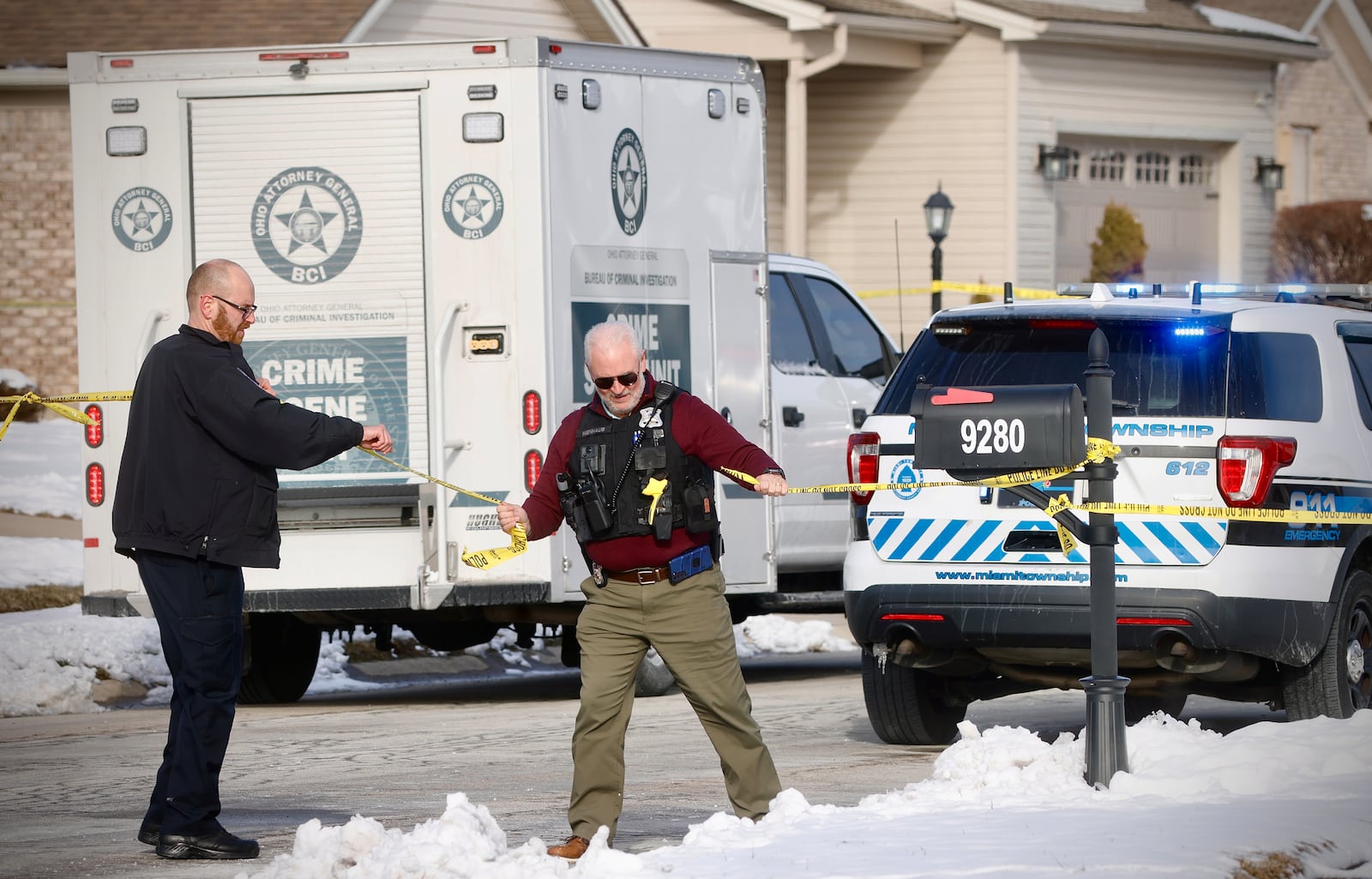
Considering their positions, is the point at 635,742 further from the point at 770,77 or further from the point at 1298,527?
the point at 770,77

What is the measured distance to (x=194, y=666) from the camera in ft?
22.5

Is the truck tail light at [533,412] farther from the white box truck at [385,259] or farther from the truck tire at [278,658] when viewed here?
the truck tire at [278,658]

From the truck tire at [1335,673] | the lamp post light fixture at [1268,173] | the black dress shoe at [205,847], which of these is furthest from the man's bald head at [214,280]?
the lamp post light fixture at [1268,173]

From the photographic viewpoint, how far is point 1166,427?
26.6 feet

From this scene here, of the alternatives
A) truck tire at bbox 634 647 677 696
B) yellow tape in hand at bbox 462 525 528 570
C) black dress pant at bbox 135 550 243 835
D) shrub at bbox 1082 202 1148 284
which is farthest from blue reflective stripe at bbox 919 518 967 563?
shrub at bbox 1082 202 1148 284

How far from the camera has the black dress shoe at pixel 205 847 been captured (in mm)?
6688

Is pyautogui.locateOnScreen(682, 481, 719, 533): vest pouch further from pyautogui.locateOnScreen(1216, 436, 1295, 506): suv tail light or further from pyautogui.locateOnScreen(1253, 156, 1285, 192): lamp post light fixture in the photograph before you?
pyautogui.locateOnScreen(1253, 156, 1285, 192): lamp post light fixture

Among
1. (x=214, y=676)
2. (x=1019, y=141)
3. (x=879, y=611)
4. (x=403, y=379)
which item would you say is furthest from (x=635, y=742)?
(x=1019, y=141)

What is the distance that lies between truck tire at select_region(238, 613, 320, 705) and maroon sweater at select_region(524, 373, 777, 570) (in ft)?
17.2

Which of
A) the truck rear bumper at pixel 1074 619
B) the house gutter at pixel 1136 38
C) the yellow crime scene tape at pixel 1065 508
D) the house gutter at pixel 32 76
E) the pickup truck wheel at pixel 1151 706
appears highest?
the house gutter at pixel 1136 38

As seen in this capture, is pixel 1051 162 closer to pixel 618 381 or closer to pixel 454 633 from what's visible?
pixel 454 633

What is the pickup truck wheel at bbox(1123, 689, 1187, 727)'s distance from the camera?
984cm

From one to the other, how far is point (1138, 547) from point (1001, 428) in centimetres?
99

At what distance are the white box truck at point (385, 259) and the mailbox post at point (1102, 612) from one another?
159 inches
